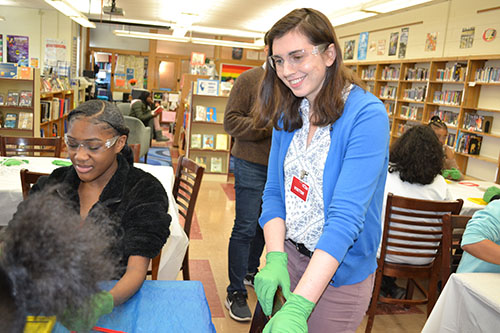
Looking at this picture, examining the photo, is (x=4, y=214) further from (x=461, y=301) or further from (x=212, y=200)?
(x=212, y=200)

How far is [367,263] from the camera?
1167 mm

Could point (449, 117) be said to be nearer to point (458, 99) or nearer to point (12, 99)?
point (458, 99)

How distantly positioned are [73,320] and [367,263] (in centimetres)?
81

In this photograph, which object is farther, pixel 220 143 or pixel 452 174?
pixel 220 143

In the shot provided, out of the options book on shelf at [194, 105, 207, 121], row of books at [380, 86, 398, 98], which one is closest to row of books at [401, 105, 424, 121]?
row of books at [380, 86, 398, 98]

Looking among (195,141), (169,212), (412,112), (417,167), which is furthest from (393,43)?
(169,212)

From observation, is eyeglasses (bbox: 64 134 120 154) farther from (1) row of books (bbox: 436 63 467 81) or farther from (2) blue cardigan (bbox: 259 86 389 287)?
(1) row of books (bbox: 436 63 467 81)

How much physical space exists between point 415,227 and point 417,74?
5.91m

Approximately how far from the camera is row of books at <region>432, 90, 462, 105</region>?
6.56m

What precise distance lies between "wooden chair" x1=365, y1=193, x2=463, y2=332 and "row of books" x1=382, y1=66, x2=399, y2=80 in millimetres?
6429

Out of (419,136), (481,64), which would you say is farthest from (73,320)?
(481,64)

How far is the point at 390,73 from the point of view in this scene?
850 centimetres

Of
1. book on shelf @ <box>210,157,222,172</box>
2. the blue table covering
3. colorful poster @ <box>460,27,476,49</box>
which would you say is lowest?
book on shelf @ <box>210,157,222,172</box>

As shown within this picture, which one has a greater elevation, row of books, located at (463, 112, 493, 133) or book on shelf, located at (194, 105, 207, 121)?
row of books, located at (463, 112, 493, 133)
